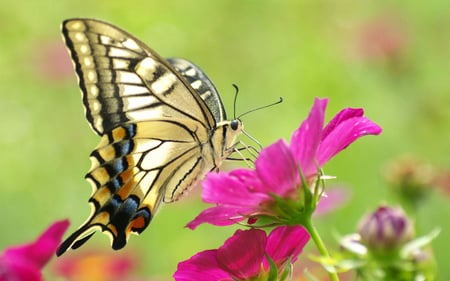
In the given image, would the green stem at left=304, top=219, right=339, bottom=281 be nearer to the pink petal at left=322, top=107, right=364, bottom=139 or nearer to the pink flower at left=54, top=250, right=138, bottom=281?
the pink petal at left=322, top=107, right=364, bottom=139

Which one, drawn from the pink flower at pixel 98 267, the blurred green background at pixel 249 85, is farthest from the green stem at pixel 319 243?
the blurred green background at pixel 249 85

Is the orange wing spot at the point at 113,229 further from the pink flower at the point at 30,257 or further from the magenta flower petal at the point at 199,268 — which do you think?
the magenta flower petal at the point at 199,268

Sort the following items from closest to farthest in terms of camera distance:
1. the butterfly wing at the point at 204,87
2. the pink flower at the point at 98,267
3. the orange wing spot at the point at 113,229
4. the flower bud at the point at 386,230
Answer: the flower bud at the point at 386,230
the orange wing spot at the point at 113,229
the butterfly wing at the point at 204,87
the pink flower at the point at 98,267

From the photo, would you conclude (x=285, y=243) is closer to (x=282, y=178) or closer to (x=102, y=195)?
(x=282, y=178)

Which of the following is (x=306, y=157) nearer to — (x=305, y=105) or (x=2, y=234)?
(x=2, y=234)

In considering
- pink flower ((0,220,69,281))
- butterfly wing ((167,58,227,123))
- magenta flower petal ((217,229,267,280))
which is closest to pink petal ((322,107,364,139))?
magenta flower petal ((217,229,267,280))

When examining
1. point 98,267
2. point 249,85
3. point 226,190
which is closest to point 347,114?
point 226,190

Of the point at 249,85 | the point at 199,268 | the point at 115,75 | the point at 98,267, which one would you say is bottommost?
the point at 199,268

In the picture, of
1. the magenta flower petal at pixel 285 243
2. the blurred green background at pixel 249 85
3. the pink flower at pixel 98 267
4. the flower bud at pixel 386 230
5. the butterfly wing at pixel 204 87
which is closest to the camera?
the flower bud at pixel 386 230
